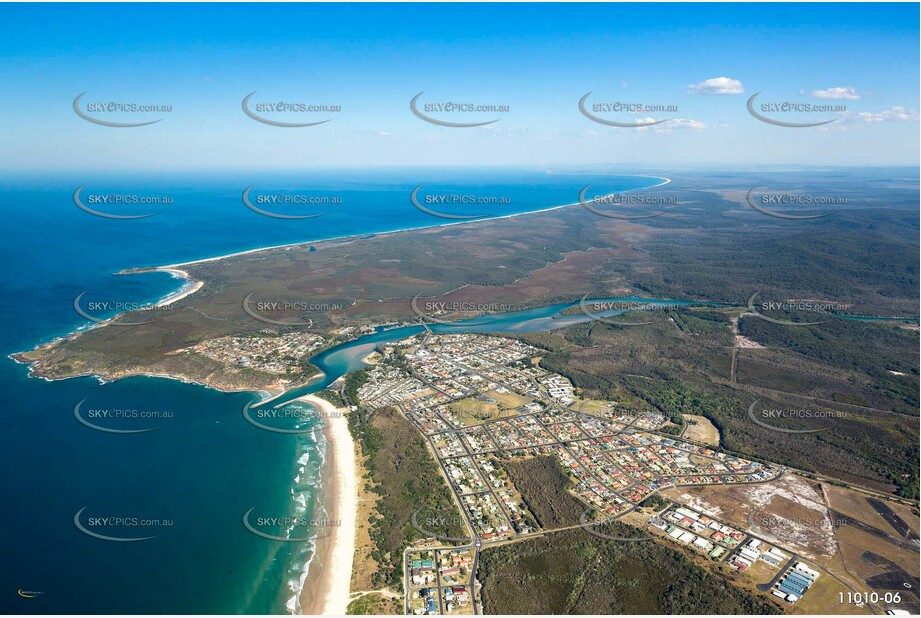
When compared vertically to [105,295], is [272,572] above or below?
below

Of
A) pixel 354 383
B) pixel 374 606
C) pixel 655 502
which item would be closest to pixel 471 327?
pixel 354 383

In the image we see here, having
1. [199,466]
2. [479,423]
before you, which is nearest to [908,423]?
[479,423]

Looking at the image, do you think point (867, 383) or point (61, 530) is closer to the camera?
point (61, 530)

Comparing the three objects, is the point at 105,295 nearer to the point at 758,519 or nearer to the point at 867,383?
the point at 758,519

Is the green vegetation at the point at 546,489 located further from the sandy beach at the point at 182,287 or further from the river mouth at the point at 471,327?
the sandy beach at the point at 182,287

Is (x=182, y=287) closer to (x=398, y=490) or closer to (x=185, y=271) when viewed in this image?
(x=185, y=271)

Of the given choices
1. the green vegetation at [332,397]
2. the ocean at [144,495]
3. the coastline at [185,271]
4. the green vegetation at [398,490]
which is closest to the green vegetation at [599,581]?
the green vegetation at [398,490]
